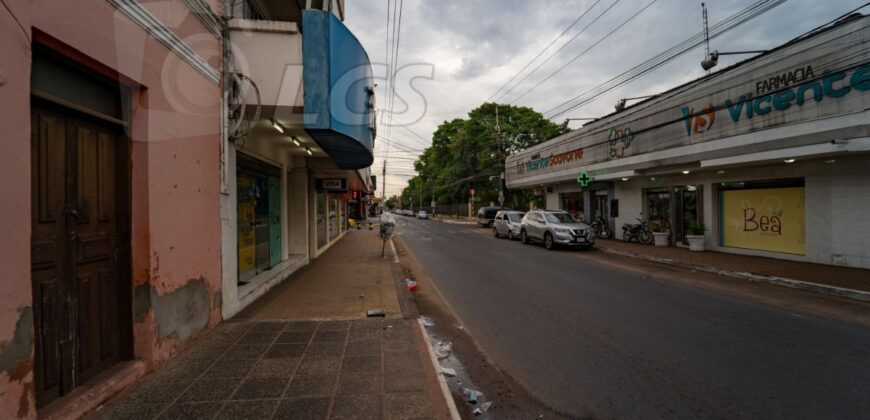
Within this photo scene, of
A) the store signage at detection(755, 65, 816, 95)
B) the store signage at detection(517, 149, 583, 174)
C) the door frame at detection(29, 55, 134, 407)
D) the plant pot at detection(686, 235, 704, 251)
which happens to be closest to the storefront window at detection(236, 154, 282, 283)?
the door frame at detection(29, 55, 134, 407)

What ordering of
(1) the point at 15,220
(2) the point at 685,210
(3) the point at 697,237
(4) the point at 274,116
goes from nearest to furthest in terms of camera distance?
(1) the point at 15,220 < (4) the point at 274,116 < (3) the point at 697,237 < (2) the point at 685,210

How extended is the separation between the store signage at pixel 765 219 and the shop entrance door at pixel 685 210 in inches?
39.4

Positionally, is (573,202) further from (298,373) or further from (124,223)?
(124,223)

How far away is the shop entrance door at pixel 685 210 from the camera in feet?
45.6

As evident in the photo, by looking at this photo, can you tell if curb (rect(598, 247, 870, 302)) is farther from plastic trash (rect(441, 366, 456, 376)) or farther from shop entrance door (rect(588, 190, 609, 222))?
plastic trash (rect(441, 366, 456, 376))

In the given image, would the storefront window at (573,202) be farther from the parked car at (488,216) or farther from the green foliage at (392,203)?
the green foliage at (392,203)

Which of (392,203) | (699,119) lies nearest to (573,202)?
(699,119)

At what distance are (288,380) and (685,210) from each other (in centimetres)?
1541

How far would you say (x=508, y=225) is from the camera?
20.0m

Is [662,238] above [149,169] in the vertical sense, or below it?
below

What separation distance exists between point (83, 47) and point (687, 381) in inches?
240

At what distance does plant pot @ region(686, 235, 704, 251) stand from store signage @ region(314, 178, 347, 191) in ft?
39.7

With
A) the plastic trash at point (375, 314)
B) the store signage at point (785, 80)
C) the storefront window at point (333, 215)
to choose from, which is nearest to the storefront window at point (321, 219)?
the storefront window at point (333, 215)

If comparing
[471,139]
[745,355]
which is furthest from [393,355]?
[471,139]
